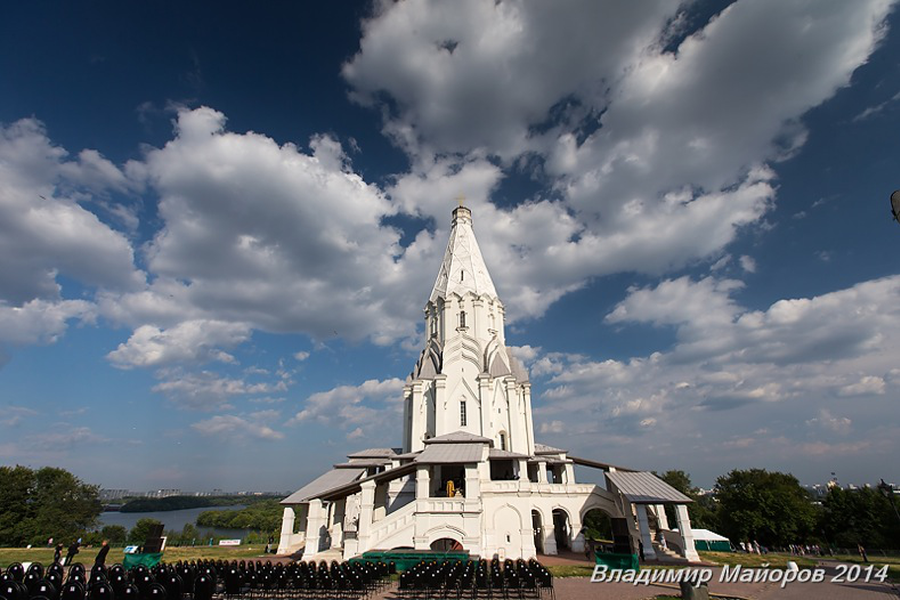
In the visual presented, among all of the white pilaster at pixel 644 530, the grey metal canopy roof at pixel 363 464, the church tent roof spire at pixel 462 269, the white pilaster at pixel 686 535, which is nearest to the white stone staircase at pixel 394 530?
the grey metal canopy roof at pixel 363 464

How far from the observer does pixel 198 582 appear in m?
10.9

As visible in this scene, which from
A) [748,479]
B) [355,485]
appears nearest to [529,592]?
[355,485]

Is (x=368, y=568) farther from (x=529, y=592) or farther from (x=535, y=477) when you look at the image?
(x=535, y=477)

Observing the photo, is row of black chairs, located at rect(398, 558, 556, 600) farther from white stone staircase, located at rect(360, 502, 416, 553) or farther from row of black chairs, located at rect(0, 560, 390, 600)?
white stone staircase, located at rect(360, 502, 416, 553)

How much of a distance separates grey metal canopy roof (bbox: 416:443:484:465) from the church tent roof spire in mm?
14271

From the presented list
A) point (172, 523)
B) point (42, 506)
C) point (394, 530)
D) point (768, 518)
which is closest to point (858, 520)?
point (768, 518)

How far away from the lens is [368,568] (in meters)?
14.3

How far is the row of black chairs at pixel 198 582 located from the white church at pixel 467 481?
7018 mm

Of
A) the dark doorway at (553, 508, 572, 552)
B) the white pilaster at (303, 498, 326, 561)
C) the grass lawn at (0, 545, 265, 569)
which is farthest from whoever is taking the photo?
the dark doorway at (553, 508, 572, 552)

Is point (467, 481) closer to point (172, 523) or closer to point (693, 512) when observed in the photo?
point (693, 512)

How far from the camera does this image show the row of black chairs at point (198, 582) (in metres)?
9.10

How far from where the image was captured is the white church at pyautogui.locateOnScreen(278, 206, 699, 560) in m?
21.8

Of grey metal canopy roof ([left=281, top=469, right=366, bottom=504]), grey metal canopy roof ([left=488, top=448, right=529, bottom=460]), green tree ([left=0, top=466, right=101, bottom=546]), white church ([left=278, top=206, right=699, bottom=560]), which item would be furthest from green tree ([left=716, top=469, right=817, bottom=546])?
green tree ([left=0, top=466, right=101, bottom=546])

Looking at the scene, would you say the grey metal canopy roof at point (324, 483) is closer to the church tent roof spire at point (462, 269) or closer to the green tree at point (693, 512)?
the church tent roof spire at point (462, 269)
